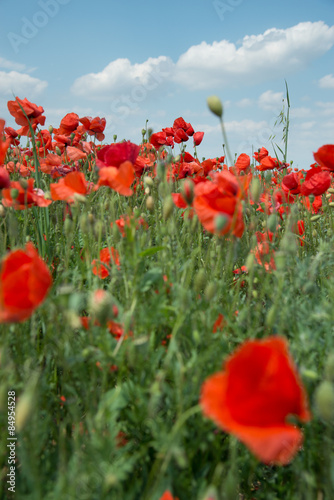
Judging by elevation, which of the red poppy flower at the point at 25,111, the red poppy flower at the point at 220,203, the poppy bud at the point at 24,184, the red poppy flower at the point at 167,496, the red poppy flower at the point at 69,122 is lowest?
the red poppy flower at the point at 167,496

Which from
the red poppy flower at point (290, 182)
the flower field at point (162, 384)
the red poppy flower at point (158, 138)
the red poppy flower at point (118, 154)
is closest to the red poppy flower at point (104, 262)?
the flower field at point (162, 384)

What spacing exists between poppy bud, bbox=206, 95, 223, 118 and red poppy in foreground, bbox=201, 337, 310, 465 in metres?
0.88

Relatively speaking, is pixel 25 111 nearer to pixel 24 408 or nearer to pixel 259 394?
pixel 24 408

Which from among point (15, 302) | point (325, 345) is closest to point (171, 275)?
point (325, 345)

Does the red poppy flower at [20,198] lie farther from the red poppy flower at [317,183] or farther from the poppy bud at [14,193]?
the red poppy flower at [317,183]

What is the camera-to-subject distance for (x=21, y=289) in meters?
0.89

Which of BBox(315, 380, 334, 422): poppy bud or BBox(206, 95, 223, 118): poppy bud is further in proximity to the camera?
BBox(206, 95, 223, 118): poppy bud

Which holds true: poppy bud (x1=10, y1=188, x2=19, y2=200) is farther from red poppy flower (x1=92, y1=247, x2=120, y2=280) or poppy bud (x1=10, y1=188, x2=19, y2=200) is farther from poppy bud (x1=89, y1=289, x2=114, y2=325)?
poppy bud (x1=89, y1=289, x2=114, y2=325)

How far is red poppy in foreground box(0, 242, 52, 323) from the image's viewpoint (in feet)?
2.87

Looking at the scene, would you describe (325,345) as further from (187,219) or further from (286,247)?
(187,219)

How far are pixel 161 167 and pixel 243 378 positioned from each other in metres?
1.18

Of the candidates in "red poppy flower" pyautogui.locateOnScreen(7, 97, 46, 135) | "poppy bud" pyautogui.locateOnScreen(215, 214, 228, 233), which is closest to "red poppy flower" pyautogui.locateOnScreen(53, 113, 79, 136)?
"red poppy flower" pyautogui.locateOnScreen(7, 97, 46, 135)

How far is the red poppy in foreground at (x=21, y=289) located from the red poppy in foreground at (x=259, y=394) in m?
0.38

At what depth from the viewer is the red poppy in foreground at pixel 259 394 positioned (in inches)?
27.7
